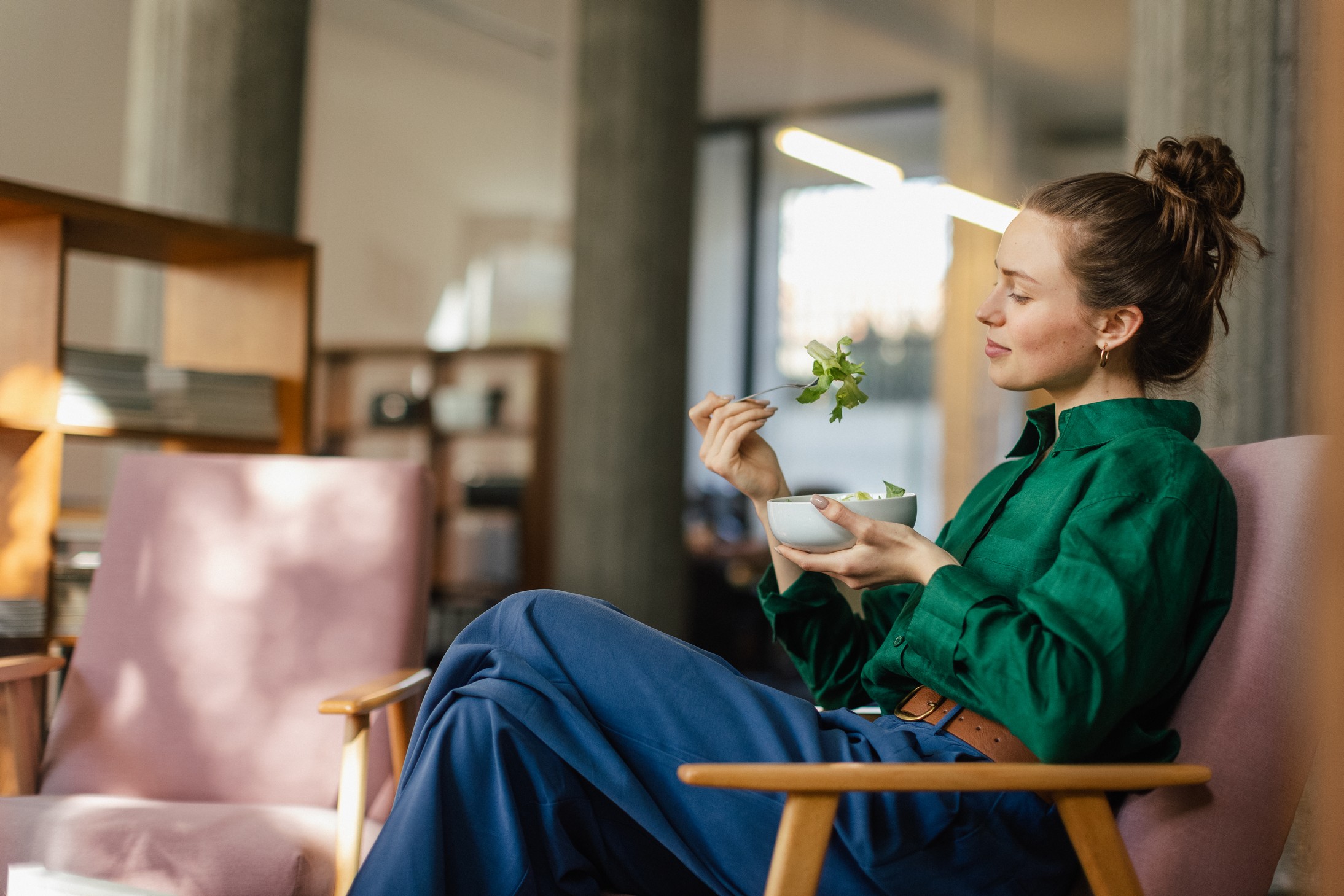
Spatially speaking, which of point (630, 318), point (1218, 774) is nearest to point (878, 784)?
point (1218, 774)

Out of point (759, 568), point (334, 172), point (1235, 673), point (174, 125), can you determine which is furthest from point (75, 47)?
point (1235, 673)

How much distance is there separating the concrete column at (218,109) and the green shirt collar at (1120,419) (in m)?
3.14

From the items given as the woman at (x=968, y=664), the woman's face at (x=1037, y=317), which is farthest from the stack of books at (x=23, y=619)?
the woman's face at (x=1037, y=317)

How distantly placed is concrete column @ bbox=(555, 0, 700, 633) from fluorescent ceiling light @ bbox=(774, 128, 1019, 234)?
0.67 metres

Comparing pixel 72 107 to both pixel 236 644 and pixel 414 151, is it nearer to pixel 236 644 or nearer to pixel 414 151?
pixel 414 151

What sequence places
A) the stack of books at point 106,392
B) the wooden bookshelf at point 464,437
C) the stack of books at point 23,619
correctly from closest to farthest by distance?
the stack of books at point 23,619 < the stack of books at point 106,392 < the wooden bookshelf at point 464,437

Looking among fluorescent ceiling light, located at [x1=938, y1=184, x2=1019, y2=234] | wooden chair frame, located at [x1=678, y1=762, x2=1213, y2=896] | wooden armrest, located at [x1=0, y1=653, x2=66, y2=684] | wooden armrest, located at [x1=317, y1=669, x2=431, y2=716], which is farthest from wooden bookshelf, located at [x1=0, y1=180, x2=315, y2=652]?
fluorescent ceiling light, located at [x1=938, y1=184, x2=1019, y2=234]

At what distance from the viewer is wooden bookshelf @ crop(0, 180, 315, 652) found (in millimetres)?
2205

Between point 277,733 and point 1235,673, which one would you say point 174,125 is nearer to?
point 277,733

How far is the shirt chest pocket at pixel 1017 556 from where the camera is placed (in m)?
1.37

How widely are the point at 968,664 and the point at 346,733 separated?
89cm

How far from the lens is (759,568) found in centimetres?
647

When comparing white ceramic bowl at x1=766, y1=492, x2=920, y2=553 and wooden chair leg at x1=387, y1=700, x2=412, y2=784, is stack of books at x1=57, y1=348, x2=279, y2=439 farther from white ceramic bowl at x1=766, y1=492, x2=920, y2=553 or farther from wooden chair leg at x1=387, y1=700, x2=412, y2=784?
white ceramic bowl at x1=766, y1=492, x2=920, y2=553

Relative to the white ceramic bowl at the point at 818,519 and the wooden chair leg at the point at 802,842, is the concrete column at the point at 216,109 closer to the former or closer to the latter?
the white ceramic bowl at the point at 818,519
